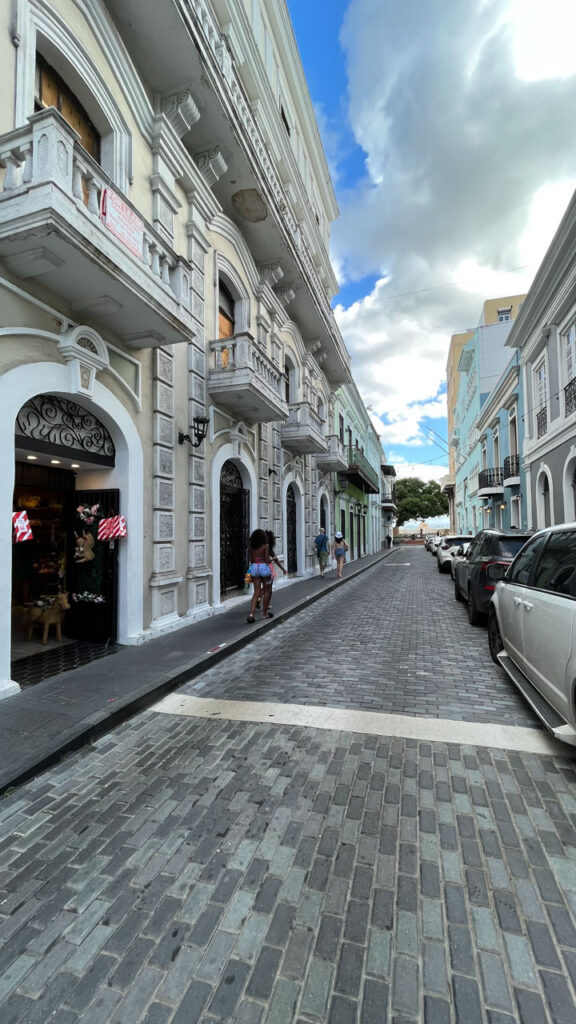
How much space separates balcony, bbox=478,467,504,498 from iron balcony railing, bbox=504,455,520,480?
150 centimetres

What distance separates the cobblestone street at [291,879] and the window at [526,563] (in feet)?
4.09

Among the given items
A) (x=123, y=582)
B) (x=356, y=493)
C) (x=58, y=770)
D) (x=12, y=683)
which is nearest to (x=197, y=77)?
(x=123, y=582)

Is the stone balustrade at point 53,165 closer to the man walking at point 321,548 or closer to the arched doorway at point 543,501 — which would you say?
the man walking at point 321,548

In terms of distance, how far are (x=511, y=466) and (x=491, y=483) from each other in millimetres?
3009

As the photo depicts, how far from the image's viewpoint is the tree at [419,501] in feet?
205

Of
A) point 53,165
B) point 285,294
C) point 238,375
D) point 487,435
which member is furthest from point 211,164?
point 487,435

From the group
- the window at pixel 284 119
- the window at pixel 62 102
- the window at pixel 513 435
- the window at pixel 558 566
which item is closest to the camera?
the window at pixel 558 566

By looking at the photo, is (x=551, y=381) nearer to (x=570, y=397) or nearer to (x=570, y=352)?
(x=570, y=352)

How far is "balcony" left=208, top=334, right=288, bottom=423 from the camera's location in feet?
27.3

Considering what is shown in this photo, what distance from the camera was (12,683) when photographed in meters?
4.37

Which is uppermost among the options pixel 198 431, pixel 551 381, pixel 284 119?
pixel 284 119

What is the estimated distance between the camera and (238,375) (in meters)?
8.32

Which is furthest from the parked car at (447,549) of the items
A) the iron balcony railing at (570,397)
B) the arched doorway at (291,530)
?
the arched doorway at (291,530)

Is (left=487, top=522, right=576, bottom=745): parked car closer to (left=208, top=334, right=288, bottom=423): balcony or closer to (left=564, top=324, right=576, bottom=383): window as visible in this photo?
(left=208, top=334, right=288, bottom=423): balcony
